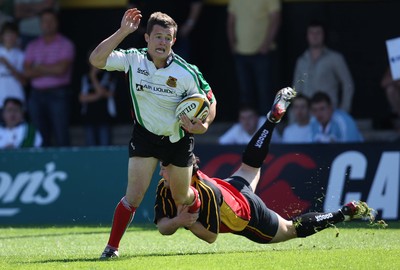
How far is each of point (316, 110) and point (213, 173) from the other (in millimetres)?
1676

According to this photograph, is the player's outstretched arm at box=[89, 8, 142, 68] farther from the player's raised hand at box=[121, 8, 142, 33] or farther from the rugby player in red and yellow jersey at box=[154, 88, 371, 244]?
the rugby player in red and yellow jersey at box=[154, 88, 371, 244]

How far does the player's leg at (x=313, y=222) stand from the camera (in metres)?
9.62

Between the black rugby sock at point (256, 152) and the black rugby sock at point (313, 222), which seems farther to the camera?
the black rugby sock at point (256, 152)

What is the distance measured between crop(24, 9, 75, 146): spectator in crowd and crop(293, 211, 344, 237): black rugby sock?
6754 millimetres

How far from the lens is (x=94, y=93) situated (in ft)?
51.8

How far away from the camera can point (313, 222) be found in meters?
9.66

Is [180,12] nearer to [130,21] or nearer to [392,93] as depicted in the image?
[392,93]

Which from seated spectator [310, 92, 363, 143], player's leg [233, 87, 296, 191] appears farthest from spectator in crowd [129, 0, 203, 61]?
player's leg [233, 87, 296, 191]

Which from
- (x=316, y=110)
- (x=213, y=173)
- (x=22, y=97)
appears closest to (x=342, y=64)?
(x=316, y=110)

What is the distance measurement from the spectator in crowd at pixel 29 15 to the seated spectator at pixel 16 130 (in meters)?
1.82

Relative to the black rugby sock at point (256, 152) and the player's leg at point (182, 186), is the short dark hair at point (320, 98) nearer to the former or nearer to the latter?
the black rugby sock at point (256, 152)

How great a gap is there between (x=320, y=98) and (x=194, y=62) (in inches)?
126

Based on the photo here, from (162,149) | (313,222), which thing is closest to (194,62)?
(313,222)

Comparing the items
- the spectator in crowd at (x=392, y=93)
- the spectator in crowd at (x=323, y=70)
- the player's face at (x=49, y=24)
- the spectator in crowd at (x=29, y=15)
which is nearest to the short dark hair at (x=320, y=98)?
the spectator in crowd at (x=323, y=70)
